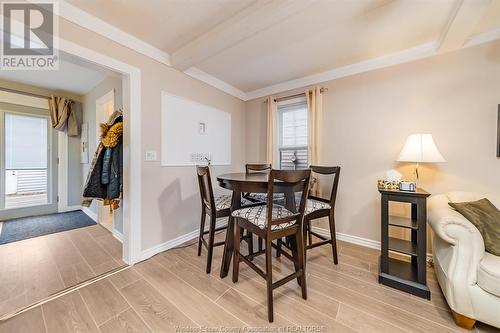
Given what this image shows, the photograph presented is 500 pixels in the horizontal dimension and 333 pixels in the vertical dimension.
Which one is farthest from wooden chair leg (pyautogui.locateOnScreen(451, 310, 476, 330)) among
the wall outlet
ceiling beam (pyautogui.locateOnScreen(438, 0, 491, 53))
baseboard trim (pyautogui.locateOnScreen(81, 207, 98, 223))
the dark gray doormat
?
baseboard trim (pyautogui.locateOnScreen(81, 207, 98, 223))

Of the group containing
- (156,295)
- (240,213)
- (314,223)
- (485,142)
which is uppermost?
(485,142)

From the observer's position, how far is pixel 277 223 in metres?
1.37

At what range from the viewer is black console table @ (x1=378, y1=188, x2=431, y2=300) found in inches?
60.2

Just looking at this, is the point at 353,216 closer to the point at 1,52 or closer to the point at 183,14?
the point at 183,14

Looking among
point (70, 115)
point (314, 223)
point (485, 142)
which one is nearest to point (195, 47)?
point (314, 223)

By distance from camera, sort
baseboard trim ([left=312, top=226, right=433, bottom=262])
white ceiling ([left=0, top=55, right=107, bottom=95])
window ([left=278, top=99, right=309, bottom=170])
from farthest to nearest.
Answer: window ([left=278, top=99, right=309, bottom=170])
white ceiling ([left=0, top=55, right=107, bottom=95])
baseboard trim ([left=312, top=226, right=433, bottom=262])

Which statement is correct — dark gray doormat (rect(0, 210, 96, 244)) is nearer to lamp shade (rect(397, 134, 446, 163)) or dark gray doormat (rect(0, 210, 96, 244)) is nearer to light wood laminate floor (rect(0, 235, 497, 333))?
light wood laminate floor (rect(0, 235, 497, 333))

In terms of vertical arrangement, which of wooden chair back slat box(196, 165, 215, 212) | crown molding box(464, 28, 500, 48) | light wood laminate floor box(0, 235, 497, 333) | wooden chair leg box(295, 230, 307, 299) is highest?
crown molding box(464, 28, 500, 48)

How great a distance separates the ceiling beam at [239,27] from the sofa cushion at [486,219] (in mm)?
1951

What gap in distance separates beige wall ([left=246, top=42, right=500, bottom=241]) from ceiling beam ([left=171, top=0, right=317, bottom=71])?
150 centimetres

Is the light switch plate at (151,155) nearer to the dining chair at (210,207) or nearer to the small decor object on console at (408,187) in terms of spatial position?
the dining chair at (210,207)

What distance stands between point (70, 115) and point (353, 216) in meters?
5.43

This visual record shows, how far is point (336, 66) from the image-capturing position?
2510 millimetres

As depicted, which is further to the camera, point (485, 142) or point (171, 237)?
point (171, 237)
